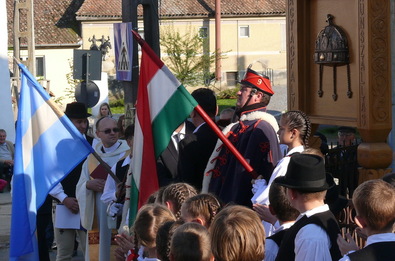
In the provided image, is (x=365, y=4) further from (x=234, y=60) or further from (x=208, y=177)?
(x=234, y=60)

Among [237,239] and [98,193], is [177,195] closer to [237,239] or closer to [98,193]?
[237,239]

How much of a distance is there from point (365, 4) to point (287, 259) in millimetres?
2347

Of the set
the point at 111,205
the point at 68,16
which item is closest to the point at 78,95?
the point at 111,205

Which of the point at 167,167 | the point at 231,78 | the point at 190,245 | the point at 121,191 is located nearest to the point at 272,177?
the point at 190,245

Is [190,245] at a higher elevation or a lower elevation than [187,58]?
lower

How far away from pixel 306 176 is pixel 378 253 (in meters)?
0.66

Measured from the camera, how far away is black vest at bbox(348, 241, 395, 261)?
4141 millimetres

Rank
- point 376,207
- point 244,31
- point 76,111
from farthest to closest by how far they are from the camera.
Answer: point 244,31 → point 76,111 → point 376,207

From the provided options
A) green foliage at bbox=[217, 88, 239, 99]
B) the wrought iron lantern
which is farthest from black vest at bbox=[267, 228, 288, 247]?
green foliage at bbox=[217, 88, 239, 99]

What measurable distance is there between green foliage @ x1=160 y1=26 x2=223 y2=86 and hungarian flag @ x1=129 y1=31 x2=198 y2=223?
42.1 m

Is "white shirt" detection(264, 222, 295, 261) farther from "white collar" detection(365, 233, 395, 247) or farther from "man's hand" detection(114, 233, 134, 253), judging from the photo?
"man's hand" detection(114, 233, 134, 253)

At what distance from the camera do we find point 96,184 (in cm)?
852

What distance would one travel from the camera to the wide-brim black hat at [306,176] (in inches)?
182

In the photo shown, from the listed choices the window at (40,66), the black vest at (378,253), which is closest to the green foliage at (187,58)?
the window at (40,66)
